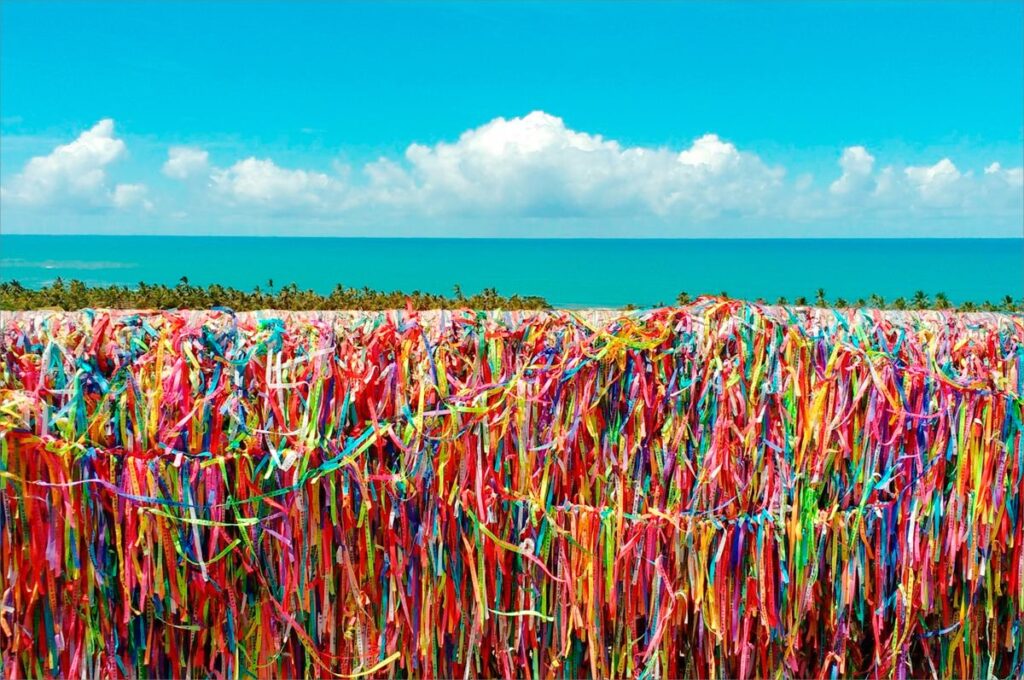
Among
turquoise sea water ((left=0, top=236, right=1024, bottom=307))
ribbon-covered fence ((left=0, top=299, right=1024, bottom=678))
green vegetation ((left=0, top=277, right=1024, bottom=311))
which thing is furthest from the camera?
turquoise sea water ((left=0, top=236, right=1024, bottom=307))

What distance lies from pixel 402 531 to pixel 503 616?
0.31 m

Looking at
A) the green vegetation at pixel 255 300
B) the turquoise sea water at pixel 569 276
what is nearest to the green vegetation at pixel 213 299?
the green vegetation at pixel 255 300

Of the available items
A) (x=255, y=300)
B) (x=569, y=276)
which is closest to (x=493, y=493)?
(x=255, y=300)

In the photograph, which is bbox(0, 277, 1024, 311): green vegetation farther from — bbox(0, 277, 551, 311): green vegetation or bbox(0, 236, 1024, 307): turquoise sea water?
bbox(0, 236, 1024, 307): turquoise sea water

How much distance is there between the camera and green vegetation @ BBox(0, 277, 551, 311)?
3.37m

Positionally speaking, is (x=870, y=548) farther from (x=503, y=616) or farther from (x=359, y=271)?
(x=359, y=271)

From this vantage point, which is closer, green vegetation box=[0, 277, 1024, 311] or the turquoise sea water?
green vegetation box=[0, 277, 1024, 311]

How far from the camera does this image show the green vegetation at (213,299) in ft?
11.1

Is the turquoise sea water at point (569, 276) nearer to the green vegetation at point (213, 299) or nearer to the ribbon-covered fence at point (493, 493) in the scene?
the green vegetation at point (213, 299)

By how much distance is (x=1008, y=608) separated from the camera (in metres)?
1.75

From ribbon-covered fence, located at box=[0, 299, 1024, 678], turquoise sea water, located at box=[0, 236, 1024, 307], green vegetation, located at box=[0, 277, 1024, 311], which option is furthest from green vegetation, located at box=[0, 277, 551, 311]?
turquoise sea water, located at box=[0, 236, 1024, 307]

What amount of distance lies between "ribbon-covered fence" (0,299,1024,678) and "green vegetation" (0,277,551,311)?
1795 millimetres

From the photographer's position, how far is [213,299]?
3.69m

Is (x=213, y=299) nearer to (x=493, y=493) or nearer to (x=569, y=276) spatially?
(x=493, y=493)
